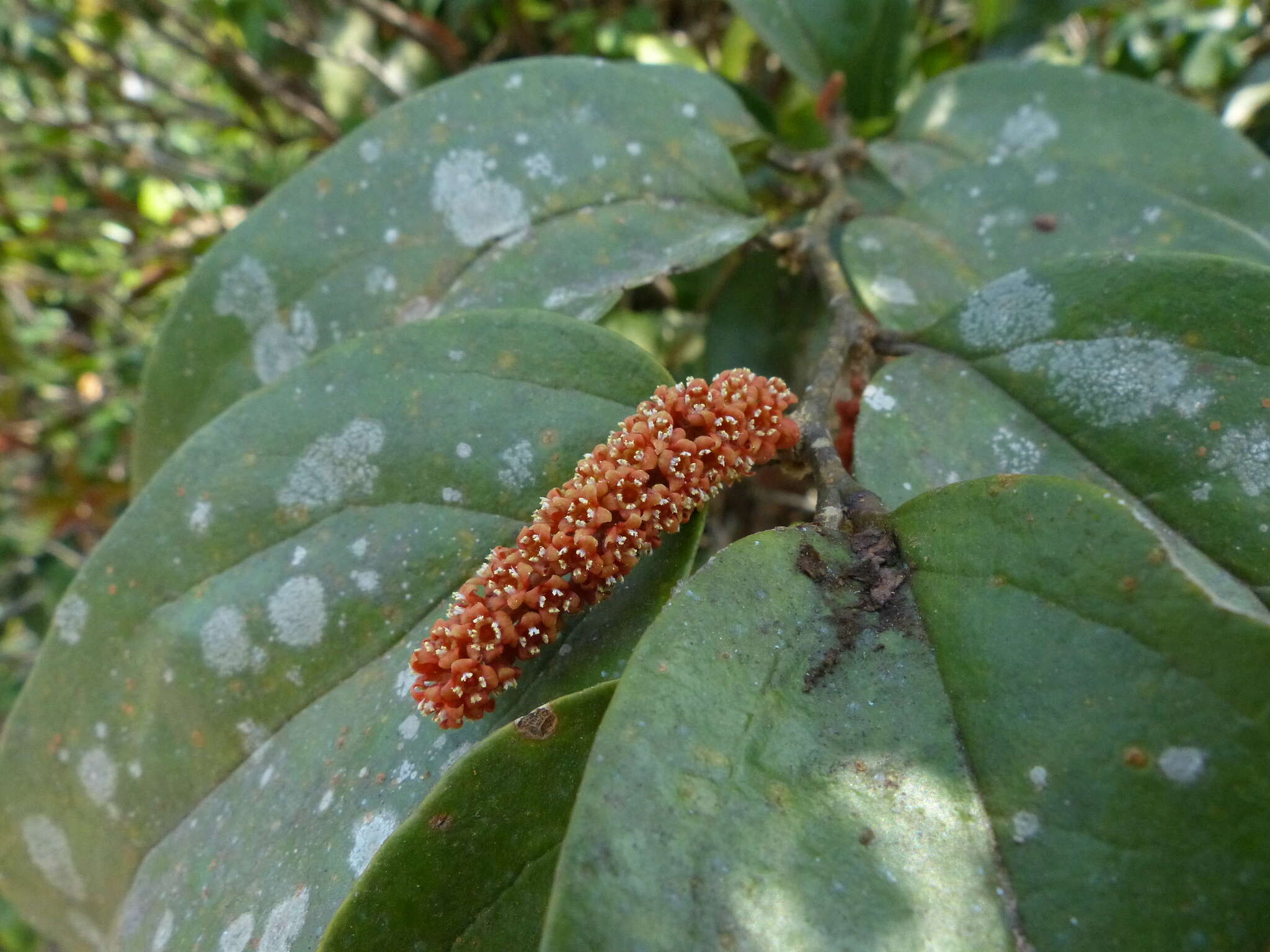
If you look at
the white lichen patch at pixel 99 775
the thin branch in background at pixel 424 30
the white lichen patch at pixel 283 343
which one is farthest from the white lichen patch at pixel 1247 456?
the thin branch in background at pixel 424 30

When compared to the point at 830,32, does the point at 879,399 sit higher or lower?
lower

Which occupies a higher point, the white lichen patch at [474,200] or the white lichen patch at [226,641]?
the white lichen patch at [474,200]

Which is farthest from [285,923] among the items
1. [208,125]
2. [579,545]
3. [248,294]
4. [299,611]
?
[208,125]

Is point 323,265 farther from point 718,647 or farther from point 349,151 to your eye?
point 718,647

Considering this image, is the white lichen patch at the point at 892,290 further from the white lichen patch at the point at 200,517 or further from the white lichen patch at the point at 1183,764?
the white lichen patch at the point at 200,517

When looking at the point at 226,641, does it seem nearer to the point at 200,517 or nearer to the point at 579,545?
the point at 200,517

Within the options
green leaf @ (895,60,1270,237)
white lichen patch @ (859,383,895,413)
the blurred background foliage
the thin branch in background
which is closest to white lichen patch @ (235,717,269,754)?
white lichen patch @ (859,383,895,413)
